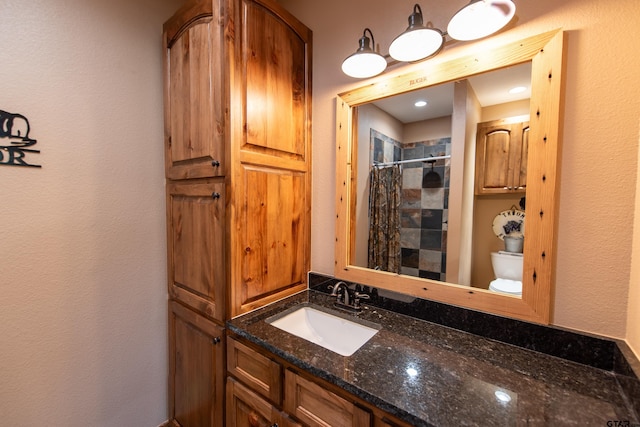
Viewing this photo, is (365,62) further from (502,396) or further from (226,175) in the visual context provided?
(502,396)

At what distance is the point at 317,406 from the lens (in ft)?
2.81

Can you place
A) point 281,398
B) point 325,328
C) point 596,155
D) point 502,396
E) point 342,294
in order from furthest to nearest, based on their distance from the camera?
point 342,294 < point 325,328 < point 281,398 < point 596,155 < point 502,396

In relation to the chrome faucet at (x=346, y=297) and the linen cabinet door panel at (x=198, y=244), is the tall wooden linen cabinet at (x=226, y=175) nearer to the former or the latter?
the linen cabinet door panel at (x=198, y=244)

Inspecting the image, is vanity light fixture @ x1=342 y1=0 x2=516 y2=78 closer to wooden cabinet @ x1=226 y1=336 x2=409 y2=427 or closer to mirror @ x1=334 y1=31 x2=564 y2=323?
mirror @ x1=334 y1=31 x2=564 y2=323

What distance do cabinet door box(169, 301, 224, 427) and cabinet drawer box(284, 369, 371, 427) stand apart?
43 cm

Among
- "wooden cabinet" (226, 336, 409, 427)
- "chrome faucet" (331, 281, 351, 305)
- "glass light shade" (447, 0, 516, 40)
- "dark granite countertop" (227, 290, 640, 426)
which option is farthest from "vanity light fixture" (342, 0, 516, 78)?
"wooden cabinet" (226, 336, 409, 427)

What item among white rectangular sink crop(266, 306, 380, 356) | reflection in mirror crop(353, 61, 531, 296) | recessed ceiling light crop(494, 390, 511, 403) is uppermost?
reflection in mirror crop(353, 61, 531, 296)

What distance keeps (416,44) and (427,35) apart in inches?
1.9

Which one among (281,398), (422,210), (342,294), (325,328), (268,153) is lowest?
(281,398)

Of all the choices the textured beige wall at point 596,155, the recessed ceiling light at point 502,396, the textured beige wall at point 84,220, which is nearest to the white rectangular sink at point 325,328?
the recessed ceiling light at point 502,396

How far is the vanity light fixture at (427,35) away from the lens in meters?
0.90

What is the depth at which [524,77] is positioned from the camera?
0.95 metres

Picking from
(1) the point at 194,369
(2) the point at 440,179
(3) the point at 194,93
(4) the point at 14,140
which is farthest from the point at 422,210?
(4) the point at 14,140

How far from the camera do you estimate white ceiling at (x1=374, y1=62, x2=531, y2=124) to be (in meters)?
0.97
